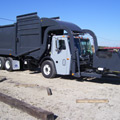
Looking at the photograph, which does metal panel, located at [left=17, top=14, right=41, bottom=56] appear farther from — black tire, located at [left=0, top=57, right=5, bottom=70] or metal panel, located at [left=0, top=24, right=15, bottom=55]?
black tire, located at [left=0, top=57, right=5, bottom=70]

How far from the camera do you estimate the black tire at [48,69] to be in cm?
1054

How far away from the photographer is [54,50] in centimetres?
1048

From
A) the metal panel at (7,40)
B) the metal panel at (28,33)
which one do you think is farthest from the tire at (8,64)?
the metal panel at (28,33)

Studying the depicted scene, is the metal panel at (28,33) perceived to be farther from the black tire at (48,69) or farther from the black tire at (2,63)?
the black tire at (2,63)

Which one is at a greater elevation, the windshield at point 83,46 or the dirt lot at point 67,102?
the windshield at point 83,46

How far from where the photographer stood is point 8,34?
45.1ft

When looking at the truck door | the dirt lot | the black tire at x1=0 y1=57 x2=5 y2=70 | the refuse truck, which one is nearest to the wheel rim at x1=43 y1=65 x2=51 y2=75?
the refuse truck

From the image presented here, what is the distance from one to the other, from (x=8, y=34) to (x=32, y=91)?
725cm

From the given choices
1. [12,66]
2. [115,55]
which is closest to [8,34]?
[12,66]

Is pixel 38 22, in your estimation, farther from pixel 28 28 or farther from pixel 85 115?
pixel 85 115

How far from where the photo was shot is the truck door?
9.88 metres

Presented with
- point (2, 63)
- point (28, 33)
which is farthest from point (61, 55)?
point (2, 63)

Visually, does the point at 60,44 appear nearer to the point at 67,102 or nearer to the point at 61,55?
the point at 61,55

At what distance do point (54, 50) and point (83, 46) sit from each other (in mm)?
1561
